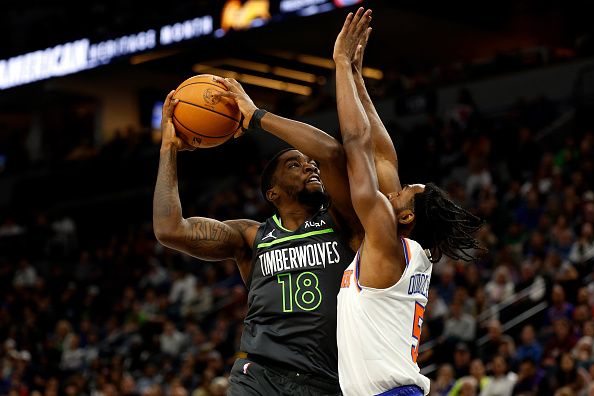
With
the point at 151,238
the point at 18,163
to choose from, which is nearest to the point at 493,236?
the point at 151,238

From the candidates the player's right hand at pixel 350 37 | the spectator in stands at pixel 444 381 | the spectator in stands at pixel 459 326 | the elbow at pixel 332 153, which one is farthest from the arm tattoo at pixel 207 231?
the spectator in stands at pixel 459 326

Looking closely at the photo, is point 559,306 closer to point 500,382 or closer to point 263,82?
point 500,382

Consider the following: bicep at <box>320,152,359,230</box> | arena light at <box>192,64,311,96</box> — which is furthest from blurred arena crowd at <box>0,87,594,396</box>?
bicep at <box>320,152,359,230</box>

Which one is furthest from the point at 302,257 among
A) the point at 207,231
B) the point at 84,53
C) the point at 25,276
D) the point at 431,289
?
the point at 25,276

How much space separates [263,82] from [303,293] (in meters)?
21.7

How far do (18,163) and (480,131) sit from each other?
556 inches

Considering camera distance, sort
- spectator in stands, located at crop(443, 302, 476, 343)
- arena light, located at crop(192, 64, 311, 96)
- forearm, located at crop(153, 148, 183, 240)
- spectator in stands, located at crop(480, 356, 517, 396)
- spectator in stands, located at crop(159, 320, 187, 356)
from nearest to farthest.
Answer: forearm, located at crop(153, 148, 183, 240) → spectator in stands, located at crop(480, 356, 517, 396) → spectator in stands, located at crop(443, 302, 476, 343) → spectator in stands, located at crop(159, 320, 187, 356) → arena light, located at crop(192, 64, 311, 96)

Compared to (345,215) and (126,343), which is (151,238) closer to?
(126,343)

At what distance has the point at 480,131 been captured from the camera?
1662cm

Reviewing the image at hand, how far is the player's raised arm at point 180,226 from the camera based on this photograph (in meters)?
5.18

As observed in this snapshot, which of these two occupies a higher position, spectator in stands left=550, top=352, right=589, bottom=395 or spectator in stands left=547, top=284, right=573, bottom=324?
spectator in stands left=547, top=284, right=573, bottom=324

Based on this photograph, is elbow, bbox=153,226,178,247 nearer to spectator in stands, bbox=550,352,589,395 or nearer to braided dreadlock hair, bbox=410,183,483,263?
braided dreadlock hair, bbox=410,183,483,263

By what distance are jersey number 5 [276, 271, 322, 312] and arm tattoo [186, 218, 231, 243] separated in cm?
50

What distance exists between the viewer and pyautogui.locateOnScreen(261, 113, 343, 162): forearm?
4.51 metres
